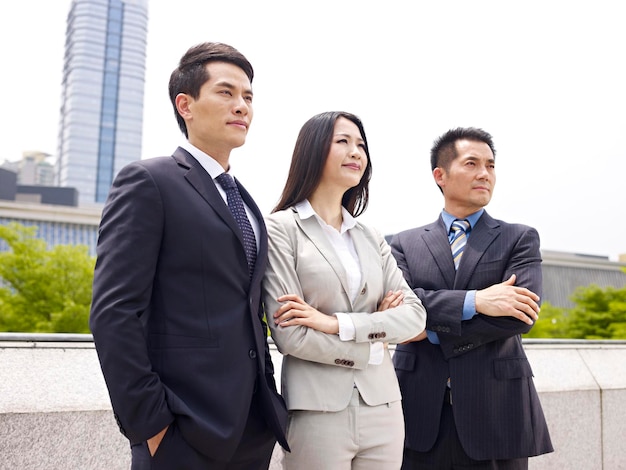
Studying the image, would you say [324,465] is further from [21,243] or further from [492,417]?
[21,243]

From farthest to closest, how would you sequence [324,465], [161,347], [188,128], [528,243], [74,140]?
[74,140] < [528,243] < [188,128] < [324,465] < [161,347]

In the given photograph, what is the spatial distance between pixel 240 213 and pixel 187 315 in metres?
0.45

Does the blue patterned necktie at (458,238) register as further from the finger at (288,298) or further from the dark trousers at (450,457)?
the finger at (288,298)

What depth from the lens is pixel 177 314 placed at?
6.16ft

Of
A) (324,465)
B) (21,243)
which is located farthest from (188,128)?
(21,243)

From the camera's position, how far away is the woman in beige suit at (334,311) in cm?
215

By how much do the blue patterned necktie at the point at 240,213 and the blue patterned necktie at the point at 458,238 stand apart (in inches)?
48.5

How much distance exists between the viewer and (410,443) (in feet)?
9.02

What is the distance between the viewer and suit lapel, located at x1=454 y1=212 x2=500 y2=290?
286cm

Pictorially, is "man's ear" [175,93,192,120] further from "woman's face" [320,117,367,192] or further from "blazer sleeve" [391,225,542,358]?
"blazer sleeve" [391,225,542,358]

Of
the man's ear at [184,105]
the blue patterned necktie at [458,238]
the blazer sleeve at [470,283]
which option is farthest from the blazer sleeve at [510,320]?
the man's ear at [184,105]

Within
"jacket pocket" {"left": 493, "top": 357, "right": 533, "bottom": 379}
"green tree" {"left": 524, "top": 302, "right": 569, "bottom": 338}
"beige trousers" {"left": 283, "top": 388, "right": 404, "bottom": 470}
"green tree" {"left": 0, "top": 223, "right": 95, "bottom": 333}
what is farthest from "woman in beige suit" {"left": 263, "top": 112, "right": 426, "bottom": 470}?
"green tree" {"left": 524, "top": 302, "right": 569, "bottom": 338}

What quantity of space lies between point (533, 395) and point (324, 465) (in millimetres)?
1159

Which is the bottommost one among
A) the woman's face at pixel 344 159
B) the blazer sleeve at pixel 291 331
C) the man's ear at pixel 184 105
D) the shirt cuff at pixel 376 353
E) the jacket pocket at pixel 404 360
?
the jacket pocket at pixel 404 360
